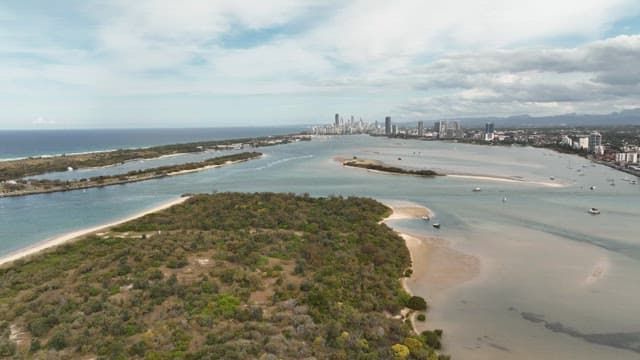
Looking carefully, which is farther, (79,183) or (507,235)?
(79,183)

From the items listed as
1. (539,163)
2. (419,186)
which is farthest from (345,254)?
(539,163)

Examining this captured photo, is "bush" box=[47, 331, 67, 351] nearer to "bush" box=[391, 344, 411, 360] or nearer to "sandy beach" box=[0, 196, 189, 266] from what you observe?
"bush" box=[391, 344, 411, 360]

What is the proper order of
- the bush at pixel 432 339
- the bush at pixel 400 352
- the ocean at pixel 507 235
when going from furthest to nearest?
the ocean at pixel 507 235
the bush at pixel 432 339
the bush at pixel 400 352

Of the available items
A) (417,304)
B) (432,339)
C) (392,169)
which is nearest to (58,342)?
(432,339)

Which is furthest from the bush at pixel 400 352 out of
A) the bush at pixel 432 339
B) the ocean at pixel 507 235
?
the ocean at pixel 507 235

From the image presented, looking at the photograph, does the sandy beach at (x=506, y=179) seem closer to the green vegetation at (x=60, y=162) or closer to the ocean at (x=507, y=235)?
the ocean at (x=507, y=235)

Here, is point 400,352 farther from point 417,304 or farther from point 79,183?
point 79,183

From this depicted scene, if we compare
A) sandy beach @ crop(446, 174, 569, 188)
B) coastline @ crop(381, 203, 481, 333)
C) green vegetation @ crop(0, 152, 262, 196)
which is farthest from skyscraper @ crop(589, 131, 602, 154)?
coastline @ crop(381, 203, 481, 333)
